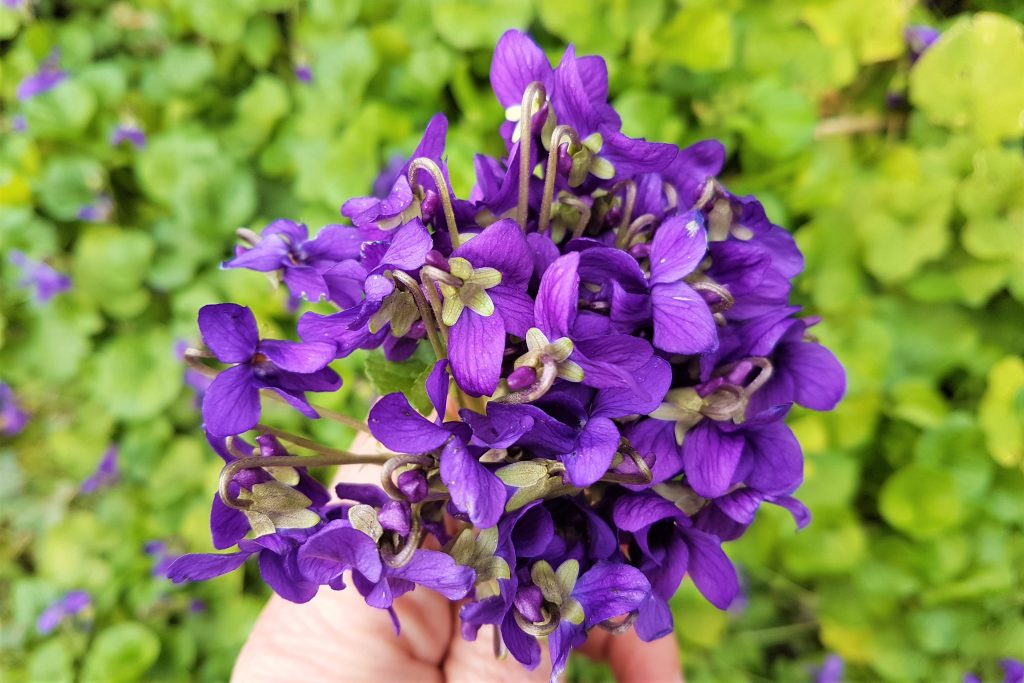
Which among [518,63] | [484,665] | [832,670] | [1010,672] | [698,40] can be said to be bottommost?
[832,670]

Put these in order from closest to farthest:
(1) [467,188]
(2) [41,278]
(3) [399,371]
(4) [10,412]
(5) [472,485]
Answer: (5) [472,485]
(3) [399,371]
(1) [467,188]
(2) [41,278]
(4) [10,412]

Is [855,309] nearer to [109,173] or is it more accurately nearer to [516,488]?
[516,488]

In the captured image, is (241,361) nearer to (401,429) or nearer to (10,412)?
(401,429)

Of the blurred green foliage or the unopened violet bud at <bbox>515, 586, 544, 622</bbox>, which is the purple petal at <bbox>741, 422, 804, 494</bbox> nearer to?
the unopened violet bud at <bbox>515, 586, 544, 622</bbox>

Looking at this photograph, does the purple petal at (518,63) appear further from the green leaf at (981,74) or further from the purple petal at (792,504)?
the green leaf at (981,74)

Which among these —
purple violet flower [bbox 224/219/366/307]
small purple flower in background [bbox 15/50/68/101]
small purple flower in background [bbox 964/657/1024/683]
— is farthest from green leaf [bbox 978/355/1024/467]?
small purple flower in background [bbox 15/50/68/101]

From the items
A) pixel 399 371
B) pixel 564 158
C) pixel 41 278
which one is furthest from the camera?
pixel 41 278

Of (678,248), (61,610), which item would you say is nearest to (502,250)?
(678,248)

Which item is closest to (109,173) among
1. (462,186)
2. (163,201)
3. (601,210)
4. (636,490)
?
(163,201)
